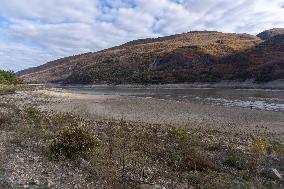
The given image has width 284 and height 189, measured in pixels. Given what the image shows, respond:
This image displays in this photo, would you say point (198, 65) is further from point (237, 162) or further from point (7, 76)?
point (237, 162)

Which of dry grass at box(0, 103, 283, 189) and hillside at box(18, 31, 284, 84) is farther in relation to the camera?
hillside at box(18, 31, 284, 84)

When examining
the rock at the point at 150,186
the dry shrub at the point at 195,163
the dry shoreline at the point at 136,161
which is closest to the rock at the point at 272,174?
the dry shoreline at the point at 136,161

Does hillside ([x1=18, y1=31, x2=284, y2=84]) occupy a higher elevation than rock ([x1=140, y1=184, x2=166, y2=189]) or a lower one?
higher

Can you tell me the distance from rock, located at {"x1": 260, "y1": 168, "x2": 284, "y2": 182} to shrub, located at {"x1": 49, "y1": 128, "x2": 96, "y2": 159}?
4.73 metres

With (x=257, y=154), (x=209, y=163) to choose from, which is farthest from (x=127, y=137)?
(x=257, y=154)

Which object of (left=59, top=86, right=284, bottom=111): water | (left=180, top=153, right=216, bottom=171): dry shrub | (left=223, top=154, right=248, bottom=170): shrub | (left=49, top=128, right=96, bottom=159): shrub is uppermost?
(left=49, top=128, right=96, bottom=159): shrub

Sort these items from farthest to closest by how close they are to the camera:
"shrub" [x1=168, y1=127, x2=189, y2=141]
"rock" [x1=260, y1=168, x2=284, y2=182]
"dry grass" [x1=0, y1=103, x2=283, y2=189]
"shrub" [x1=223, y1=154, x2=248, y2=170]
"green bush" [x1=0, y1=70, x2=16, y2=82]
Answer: "green bush" [x1=0, y1=70, x2=16, y2=82]
"shrub" [x1=168, y1=127, x2=189, y2=141]
"shrub" [x1=223, y1=154, x2=248, y2=170]
"rock" [x1=260, y1=168, x2=284, y2=182]
"dry grass" [x1=0, y1=103, x2=283, y2=189]

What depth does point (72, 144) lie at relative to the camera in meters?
11.6

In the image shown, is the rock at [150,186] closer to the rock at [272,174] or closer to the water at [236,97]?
the rock at [272,174]

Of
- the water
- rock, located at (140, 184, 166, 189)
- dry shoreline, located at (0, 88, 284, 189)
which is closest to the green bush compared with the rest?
the water

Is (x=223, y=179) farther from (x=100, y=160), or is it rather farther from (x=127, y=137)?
(x=127, y=137)

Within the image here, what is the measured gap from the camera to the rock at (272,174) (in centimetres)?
1096

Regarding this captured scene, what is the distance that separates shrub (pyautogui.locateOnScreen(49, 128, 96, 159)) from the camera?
37.9ft

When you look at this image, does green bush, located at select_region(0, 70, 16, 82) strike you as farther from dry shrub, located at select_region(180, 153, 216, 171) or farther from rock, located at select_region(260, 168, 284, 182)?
rock, located at select_region(260, 168, 284, 182)
